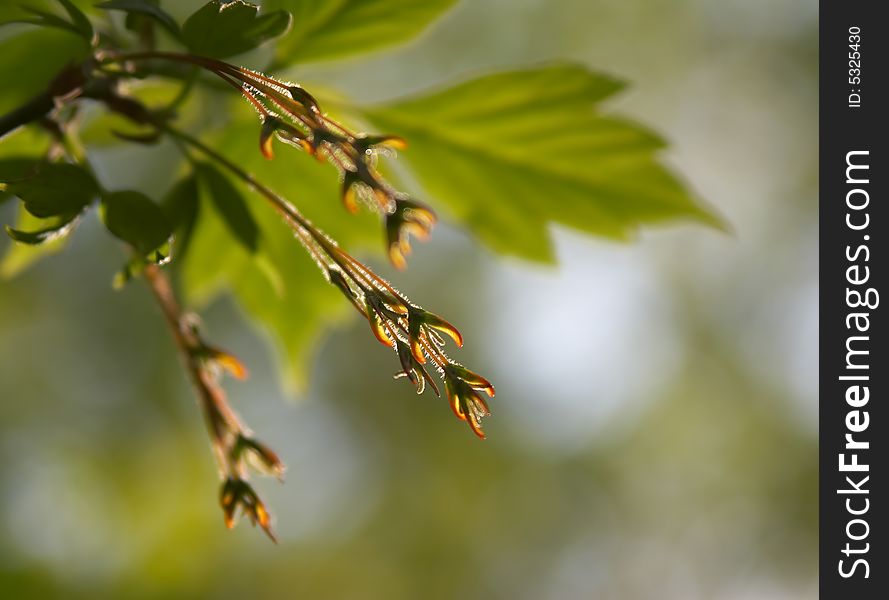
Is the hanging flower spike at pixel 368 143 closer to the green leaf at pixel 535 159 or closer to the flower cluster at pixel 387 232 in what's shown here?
the flower cluster at pixel 387 232

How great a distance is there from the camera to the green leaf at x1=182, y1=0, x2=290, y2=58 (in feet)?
1.26

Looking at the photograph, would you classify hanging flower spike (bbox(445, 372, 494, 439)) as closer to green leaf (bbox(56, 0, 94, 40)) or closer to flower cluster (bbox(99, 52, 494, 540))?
flower cluster (bbox(99, 52, 494, 540))

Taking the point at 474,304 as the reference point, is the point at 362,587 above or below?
below

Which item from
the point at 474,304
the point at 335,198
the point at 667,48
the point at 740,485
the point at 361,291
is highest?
the point at 667,48

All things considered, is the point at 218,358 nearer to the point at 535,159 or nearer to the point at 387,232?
the point at 387,232

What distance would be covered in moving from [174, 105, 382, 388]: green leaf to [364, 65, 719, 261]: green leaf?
0.25ft

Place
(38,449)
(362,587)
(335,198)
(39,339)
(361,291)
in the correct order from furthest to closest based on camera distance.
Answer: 1. (362,587)
2. (39,339)
3. (38,449)
4. (335,198)
5. (361,291)

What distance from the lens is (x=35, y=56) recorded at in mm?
518

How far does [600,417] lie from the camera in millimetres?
4406

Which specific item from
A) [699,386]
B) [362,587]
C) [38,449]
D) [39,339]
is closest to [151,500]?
[38,449]

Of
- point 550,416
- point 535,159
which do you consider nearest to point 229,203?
point 535,159

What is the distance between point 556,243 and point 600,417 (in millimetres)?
3824

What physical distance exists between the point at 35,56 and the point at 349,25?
19 cm

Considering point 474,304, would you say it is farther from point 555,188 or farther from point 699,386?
point 555,188
